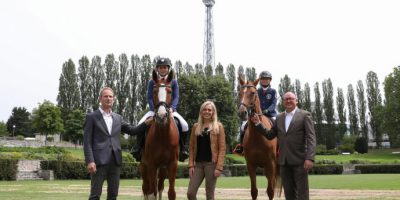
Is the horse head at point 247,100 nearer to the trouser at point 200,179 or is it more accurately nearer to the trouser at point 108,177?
the trouser at point 200,179

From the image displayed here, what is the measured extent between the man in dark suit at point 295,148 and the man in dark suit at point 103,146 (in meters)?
3.16

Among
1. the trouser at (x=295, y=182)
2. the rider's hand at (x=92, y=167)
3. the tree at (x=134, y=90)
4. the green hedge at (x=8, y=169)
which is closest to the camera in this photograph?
the rider's hand at (x=92, y=167)

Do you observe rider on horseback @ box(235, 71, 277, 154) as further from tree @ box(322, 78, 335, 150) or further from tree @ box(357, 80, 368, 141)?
→ tree @ box(357, 80, 368, 141)

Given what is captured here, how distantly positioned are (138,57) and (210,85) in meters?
21.7

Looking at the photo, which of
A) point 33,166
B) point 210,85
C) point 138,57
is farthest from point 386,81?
point 33,166

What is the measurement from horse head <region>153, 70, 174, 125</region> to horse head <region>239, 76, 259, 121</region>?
1653mm


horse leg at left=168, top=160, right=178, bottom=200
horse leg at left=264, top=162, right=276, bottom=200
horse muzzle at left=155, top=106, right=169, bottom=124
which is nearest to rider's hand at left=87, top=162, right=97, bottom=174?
horse muzzle at left=155, top=106, right=169, bottom=124

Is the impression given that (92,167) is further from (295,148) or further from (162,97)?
(295,148)

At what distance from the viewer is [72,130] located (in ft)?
226

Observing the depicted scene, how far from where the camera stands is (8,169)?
33594 mm

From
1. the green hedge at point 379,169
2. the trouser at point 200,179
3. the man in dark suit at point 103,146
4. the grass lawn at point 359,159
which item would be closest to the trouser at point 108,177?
the man in dark suit at point 103,146

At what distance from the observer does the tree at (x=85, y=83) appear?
7362 centimetres

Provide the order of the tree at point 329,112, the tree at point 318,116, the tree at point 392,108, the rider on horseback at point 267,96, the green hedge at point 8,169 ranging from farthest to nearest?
1. the tree at point 318,116
2. the tree at point 329,112
3. the tree at point 392,108
4. the green hedge at point 8,169
5. the rider on horseback at point 267,96

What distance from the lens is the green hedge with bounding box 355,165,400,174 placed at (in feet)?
159
